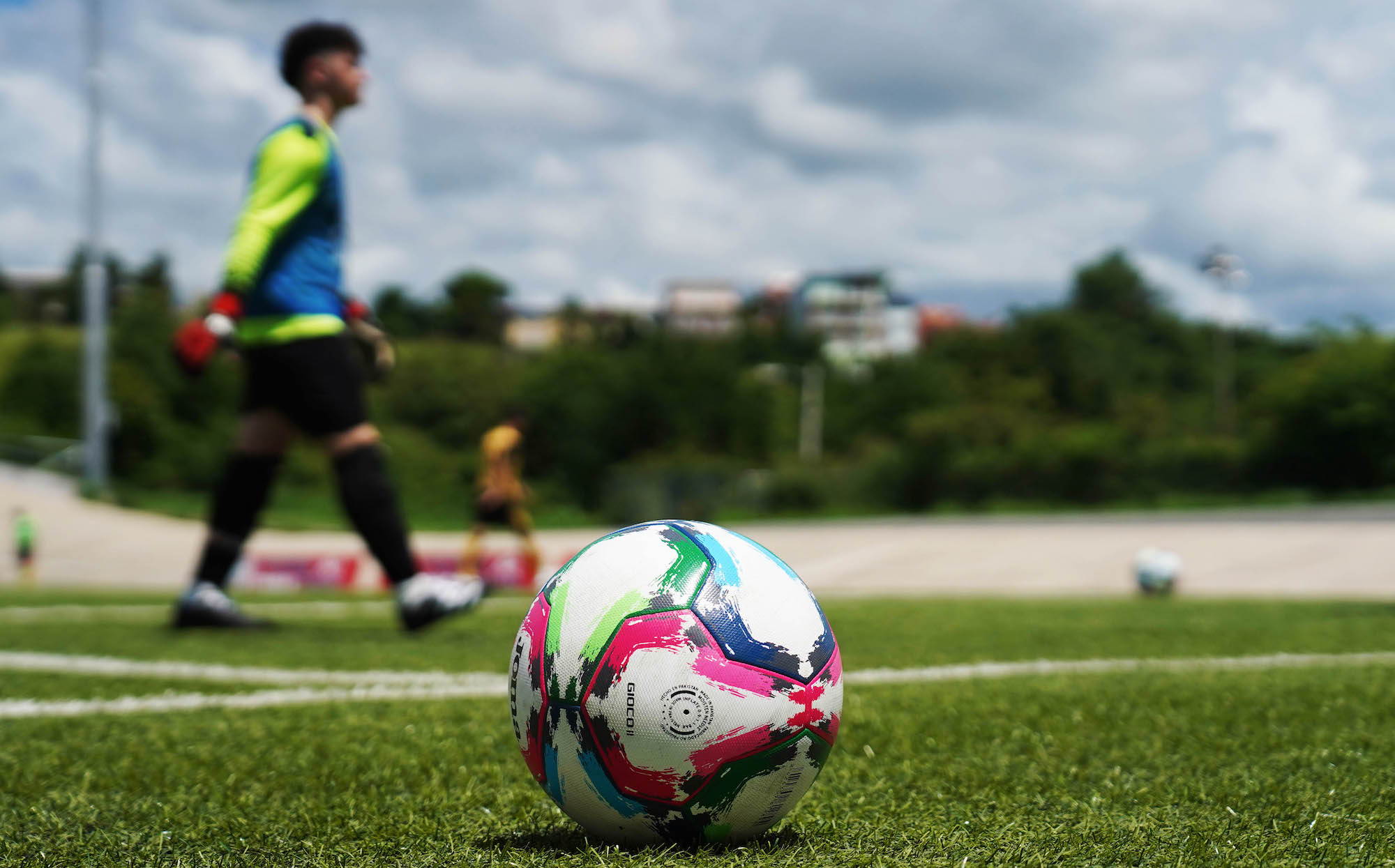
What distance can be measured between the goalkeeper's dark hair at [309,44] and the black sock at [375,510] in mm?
1843

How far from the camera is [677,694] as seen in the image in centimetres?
211

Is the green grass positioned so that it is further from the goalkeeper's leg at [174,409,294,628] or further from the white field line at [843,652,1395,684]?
the goalkeeper's leg at [174,409,294,628]

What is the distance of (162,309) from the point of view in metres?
64.8

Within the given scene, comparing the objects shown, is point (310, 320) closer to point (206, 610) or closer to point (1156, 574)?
point (206, 610)

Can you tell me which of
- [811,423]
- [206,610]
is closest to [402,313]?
[811,423]

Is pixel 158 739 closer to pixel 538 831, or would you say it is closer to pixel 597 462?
pixel 538 831

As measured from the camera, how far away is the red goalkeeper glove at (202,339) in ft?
15.7

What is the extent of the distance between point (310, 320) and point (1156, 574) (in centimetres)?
1212

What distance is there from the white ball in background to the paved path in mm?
3236

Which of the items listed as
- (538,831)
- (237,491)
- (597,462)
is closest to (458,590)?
(237,491)

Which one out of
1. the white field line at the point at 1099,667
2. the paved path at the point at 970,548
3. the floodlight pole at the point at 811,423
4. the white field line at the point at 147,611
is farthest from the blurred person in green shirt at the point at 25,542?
the floodlight pole at the point at 811,423

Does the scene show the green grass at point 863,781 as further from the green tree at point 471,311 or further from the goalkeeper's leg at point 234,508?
the green tree at point 471,311

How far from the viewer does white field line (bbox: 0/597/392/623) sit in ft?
28.5

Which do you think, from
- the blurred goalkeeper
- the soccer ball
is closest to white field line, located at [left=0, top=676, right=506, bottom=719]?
the blurred goalkeeper
